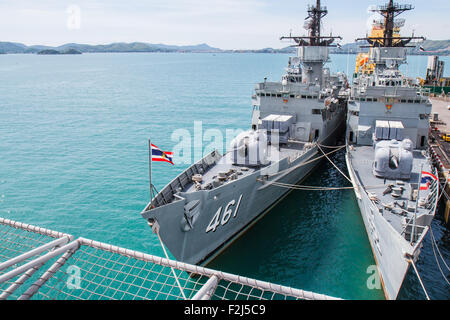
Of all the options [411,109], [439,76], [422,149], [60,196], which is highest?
[439,76]

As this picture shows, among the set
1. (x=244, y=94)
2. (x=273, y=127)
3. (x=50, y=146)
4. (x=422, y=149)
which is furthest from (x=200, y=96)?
(x=422, y=149)

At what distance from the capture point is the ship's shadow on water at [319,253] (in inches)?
503

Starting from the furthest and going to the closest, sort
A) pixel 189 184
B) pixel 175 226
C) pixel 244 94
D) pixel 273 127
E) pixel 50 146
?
1. pixel 244 94
2. pixel 50 146
3. pixel 273 127
4. pixel 189 184
5. pixel 175 226

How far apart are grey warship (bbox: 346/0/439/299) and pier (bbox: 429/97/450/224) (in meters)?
1.93

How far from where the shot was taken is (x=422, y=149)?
19734 millimetres

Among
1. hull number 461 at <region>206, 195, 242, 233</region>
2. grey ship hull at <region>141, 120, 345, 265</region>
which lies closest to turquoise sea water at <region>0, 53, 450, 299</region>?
grey ship hull at <region>141, 120, 345, 265</region>

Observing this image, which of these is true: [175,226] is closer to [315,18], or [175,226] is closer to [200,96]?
[315,18]

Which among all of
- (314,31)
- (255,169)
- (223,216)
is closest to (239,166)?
(255,169)

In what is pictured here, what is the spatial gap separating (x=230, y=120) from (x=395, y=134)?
913 inches

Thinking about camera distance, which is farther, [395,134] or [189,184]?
[395,134]

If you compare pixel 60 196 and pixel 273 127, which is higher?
pixel 273 127

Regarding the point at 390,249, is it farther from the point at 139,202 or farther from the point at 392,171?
the point at 139,202

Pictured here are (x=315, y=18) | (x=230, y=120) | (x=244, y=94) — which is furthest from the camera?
(x=244, y=94)

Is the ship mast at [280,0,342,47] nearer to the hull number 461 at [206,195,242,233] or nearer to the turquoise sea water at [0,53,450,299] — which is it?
the turquoise sea water at [0,53,450,299]
